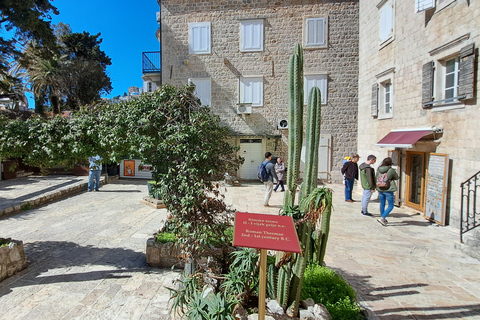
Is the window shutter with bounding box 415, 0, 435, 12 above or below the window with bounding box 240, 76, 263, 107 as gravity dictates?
above

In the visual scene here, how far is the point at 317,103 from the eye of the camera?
134 inches

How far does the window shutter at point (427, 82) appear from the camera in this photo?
23.0 feet

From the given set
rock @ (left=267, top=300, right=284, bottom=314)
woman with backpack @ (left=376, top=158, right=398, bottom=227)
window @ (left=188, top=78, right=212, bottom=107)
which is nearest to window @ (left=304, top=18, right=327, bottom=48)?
window @ (left=188, top=78, right=212, bottom=107)

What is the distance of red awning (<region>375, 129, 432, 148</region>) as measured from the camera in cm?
692

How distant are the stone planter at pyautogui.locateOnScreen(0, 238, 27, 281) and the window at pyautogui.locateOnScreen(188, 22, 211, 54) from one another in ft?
40.2

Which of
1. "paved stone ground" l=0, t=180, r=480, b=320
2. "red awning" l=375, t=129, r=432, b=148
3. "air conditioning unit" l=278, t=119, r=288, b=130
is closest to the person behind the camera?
"paved stone ground" l=0, t=180, r=480, b=320

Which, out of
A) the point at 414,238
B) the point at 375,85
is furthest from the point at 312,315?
the point at 375,85

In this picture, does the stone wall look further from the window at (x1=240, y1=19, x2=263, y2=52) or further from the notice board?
the window at (x1=240, y1=19, x2=263, y2=52)

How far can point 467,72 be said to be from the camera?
587 centimetres

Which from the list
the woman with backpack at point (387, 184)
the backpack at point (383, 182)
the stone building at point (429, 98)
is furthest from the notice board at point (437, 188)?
the backpack at point (383, 182)

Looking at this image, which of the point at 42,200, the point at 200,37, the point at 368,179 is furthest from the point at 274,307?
the point at 200,37

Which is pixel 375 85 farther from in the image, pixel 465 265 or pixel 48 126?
pixel 48 126

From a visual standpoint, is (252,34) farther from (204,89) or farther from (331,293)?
(331,293)

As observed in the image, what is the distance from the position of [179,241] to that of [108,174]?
12.8m
